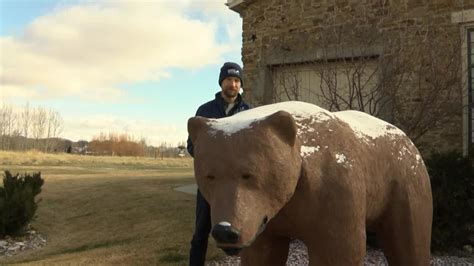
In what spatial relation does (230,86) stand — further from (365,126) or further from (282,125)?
(282,125)

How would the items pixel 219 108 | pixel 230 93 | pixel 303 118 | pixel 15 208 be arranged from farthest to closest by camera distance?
pixel 15 208 < pixel 219 108 < pixel 230 93 < pixel 303 118

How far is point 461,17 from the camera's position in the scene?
28.8 ft

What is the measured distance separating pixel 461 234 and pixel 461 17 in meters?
3.96

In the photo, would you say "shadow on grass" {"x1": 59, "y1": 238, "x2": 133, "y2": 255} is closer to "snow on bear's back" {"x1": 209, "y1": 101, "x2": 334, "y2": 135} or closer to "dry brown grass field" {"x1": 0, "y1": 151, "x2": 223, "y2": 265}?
"dry brown grass field" {"x1": 0, "y1": 151, "x2": 223, "y2": 265}

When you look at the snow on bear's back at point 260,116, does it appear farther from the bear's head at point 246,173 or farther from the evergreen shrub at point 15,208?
the evergreen shrub at point 15,208

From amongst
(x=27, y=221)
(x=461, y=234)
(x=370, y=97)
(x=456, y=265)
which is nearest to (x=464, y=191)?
(x=461, y=234)

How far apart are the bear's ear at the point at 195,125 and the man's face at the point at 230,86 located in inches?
40.5

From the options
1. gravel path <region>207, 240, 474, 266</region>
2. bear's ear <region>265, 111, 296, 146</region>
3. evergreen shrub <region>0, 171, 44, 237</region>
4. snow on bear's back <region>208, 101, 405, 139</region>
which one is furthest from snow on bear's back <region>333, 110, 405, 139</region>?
evergreen shrub <region>0, 171, 44, 237</region>

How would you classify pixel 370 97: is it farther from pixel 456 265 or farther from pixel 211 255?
pixel 211 255

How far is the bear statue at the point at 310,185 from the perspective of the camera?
218 cm

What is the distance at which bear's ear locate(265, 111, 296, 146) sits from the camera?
230cm

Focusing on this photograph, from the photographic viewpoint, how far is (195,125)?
2441 mm

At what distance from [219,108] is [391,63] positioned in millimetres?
5848

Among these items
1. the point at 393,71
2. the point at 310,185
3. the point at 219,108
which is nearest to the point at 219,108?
the point at 219,108
